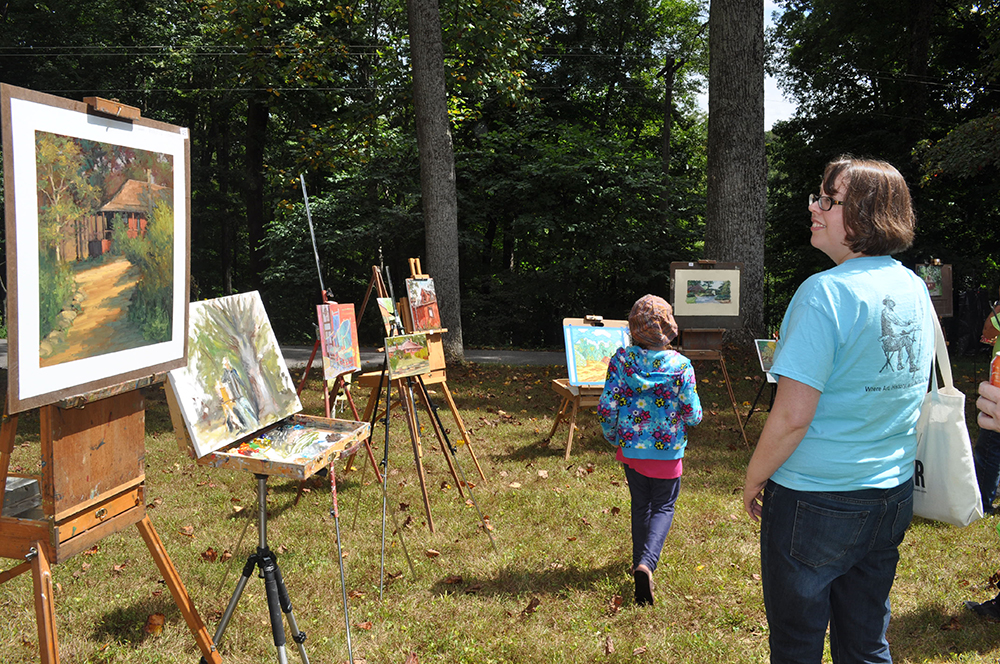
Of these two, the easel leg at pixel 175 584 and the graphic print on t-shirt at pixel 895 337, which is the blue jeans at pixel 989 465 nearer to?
the graphic print on t-shirt at pixel 895 337

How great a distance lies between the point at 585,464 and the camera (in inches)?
231

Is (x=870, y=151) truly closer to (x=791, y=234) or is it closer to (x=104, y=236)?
(x=791, y=234)

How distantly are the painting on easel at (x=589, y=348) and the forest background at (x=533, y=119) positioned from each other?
24.0 ft

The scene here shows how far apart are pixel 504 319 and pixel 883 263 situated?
1457 centimetres

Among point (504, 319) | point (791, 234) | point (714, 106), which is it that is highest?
point (714, 106)

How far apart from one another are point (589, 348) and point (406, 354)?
2.34 meters

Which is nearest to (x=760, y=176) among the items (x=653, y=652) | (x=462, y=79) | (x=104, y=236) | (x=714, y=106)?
(x=714, y=106)

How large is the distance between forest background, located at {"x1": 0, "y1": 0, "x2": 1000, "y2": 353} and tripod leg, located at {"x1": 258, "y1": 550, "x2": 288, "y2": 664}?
32.0 ft

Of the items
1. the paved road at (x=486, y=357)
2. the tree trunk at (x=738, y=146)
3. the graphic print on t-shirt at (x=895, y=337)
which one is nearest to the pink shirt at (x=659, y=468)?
the graphic print on t-shirt at (x=895, y=337)

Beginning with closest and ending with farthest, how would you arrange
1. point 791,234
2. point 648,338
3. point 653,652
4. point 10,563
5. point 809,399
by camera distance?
point 809,399
point 653,652
point 648,338
point 10,563
point 791,234

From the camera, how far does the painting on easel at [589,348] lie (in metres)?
5.89

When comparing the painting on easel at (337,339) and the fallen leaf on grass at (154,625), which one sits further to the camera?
the painting on easel at (337,339)

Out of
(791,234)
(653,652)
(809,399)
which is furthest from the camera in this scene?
(791,234)

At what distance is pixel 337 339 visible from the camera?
15.2 ft
